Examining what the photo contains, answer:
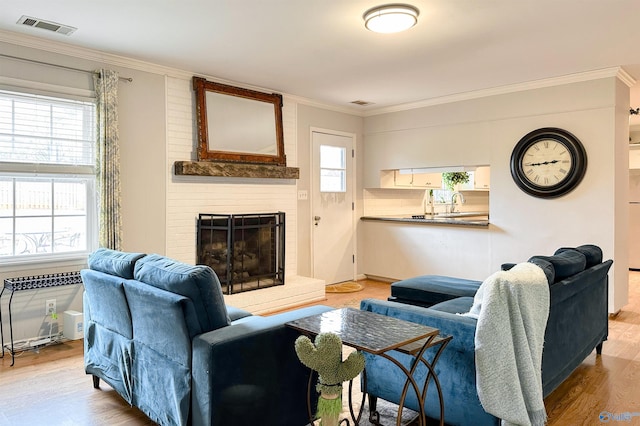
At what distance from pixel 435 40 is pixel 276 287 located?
3.06 metres

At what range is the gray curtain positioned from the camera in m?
3.91

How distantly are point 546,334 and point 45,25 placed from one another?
3.95 m

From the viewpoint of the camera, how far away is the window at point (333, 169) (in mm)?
6129

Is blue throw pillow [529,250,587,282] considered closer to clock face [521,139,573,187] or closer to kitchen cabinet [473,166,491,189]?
clock face [521,139,573,187]

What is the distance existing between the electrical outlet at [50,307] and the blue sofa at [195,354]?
5.44 ft

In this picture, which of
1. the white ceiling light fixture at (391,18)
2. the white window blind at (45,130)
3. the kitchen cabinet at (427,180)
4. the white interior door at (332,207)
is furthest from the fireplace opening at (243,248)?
the kitchen cabinet at (427,180)

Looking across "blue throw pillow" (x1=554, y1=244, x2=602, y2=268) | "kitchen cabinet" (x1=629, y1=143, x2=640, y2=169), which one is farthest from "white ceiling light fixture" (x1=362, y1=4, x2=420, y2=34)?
"kitchen cabinet" (x1=629, y1=143, x2=640, y2=169)

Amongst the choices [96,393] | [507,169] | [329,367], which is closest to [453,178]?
[507,169]

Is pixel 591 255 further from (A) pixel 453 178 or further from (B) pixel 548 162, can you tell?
(A) pixel 453 178

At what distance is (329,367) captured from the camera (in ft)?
5.40

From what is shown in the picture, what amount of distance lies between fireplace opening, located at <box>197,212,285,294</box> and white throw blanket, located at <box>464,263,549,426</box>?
10.4 ft

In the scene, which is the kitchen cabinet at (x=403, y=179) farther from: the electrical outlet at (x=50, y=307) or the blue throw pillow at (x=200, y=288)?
the blue throw pillow at (x=200, y=288)

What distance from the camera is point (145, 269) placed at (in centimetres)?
236

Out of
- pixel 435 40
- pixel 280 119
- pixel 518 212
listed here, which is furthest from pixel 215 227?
pixel 518 212
